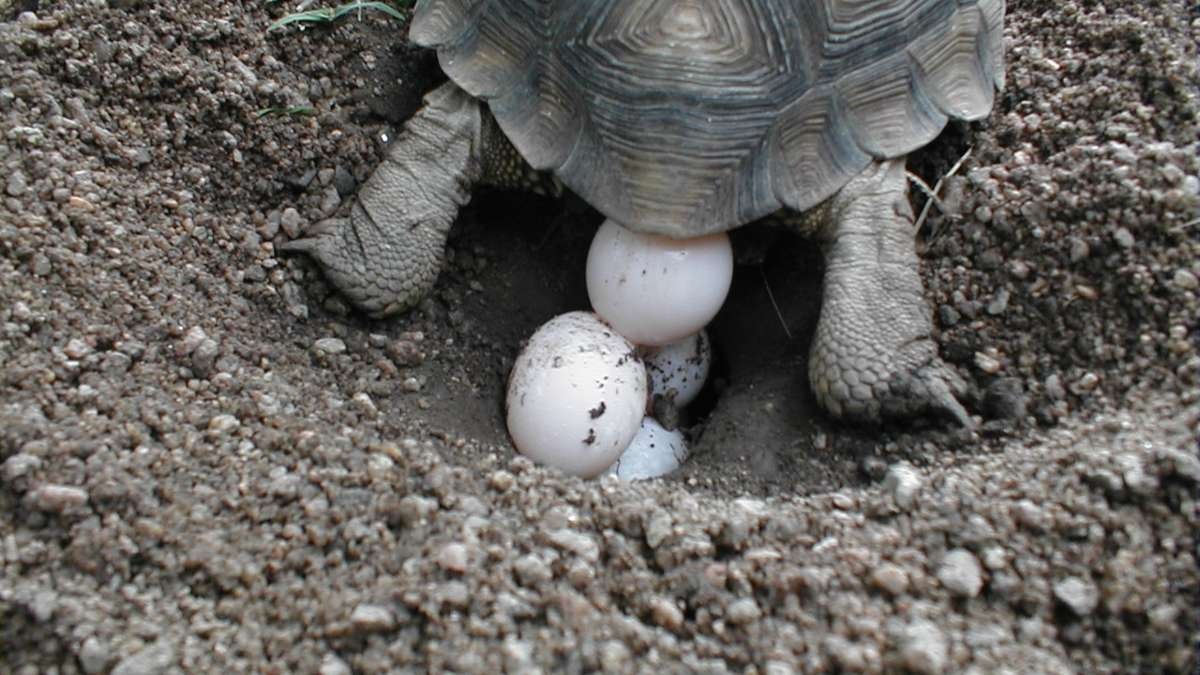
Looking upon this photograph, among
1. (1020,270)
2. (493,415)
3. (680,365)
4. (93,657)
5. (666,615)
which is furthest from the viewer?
(680,365)

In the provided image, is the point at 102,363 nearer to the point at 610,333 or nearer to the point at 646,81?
the point at 610,333

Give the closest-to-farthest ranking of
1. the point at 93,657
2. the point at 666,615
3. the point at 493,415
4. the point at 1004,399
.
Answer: the point at 93,657 → the point at 666,615 → the point at 1004,399 → the point at 493,415

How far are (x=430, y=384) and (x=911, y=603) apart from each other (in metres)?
1.04

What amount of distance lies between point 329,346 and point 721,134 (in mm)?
854

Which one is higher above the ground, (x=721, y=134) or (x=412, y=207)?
(x=721, y=134)

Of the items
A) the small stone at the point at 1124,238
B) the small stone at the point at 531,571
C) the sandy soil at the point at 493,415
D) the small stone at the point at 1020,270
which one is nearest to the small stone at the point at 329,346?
the sandy soil at the point at 493,415

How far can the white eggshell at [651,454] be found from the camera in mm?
2051

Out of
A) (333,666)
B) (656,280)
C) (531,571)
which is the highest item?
(656,280)

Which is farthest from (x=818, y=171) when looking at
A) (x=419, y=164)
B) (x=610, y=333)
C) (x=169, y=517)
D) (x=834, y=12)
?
(x=169, y=517)

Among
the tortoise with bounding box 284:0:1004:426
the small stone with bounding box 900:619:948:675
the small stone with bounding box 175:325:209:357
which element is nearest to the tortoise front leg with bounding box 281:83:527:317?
the tortoise with bounding box 284:0:1004:426

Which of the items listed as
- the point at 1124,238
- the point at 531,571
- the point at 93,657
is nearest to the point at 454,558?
the point at 531,571

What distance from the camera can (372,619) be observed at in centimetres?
135

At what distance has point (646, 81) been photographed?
1.83 meters

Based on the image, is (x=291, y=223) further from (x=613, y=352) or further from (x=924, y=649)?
(x=924, y=649)
